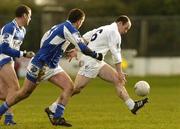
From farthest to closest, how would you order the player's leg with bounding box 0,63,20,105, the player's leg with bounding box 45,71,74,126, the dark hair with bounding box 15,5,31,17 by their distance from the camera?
the player's leg with bounding box 0,63,20,105 < the dark hair with bounding box 15,5,31,17 < the player's leg with bounding box 45,71,74,126

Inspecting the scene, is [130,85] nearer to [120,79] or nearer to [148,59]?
[148,59]

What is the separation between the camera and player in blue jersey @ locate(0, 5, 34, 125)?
1594cm

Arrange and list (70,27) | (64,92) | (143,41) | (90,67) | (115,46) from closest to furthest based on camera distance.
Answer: (70,27) < (64,92) < (115,46) < (90,67) < (143,41)

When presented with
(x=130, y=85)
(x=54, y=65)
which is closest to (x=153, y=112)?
(x=54, y=65)

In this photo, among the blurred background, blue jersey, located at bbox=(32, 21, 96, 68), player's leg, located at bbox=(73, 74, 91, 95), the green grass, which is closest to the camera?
blue jersey, located at bbox=(32, 21, 96, 68)

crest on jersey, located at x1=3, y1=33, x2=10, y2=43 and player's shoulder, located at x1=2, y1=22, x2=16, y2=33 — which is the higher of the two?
player's shoulder, located at x1=2, y1=22, x2=16, y2=33

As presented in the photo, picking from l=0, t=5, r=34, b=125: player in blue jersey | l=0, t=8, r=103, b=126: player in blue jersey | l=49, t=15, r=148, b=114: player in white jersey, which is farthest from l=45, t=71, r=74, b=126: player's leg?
l=0, t=5, r=34, b=125: player in blue jersey

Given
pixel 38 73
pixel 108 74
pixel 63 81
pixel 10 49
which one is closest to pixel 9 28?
pixel 10 49

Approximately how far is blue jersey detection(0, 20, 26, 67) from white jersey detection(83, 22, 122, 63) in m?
1.78

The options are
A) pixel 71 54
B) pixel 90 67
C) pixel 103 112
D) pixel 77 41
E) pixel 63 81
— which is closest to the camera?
pixel 77 41

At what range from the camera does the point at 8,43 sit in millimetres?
15938

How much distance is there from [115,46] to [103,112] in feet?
12.2

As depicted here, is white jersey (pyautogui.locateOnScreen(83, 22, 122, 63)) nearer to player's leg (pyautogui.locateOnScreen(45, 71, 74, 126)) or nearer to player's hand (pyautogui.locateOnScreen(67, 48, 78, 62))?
player's hand (pyautogui.locateOnScreen(67, 48, 78, 62))

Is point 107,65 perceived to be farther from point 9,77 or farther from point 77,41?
point 9,77
